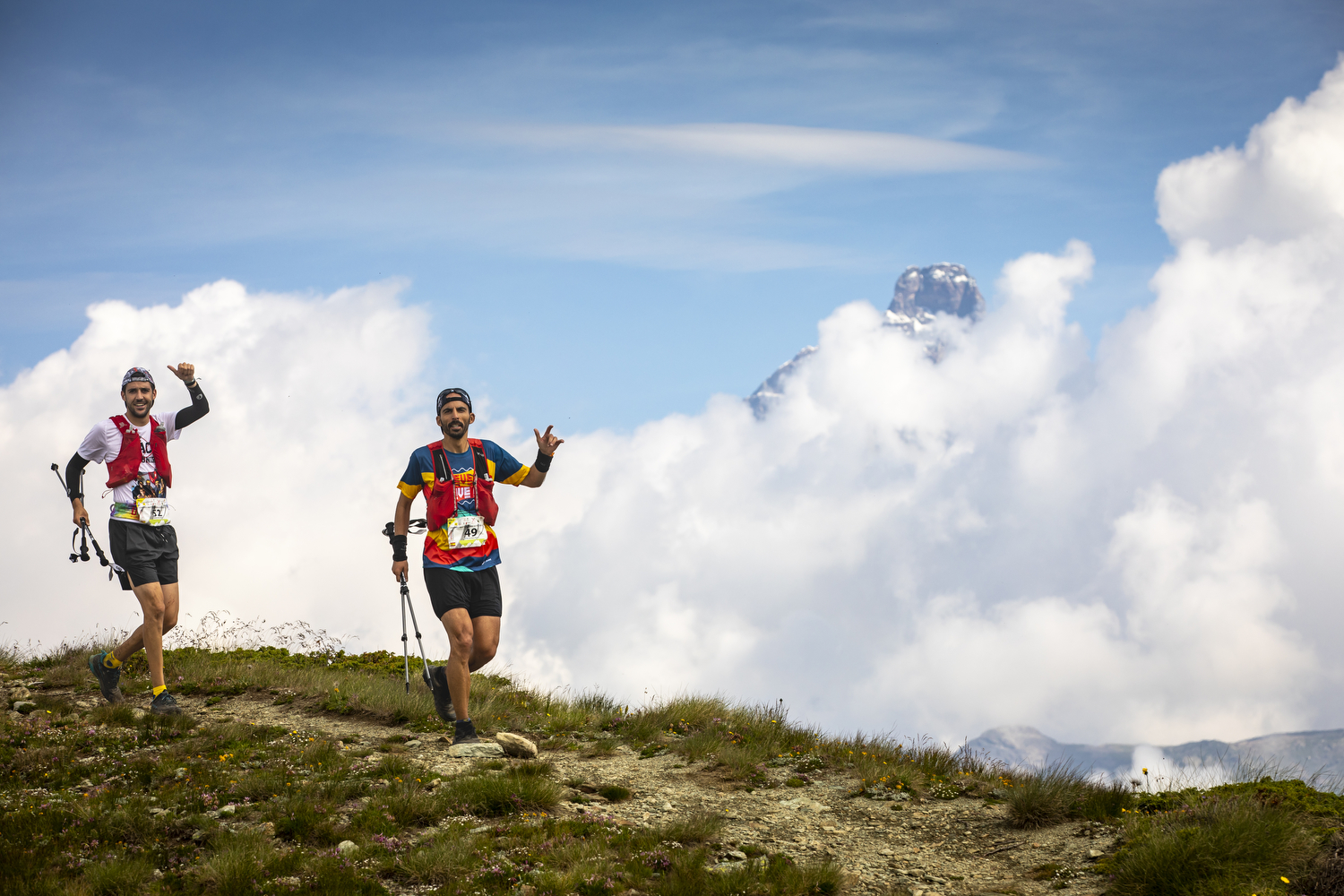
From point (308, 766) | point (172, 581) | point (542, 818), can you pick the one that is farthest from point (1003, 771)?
point (172, 581)

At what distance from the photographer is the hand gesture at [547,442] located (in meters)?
10.5

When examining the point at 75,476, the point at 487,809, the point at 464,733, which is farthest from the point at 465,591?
the point at 75,476

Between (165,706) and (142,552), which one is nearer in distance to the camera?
(142,552)

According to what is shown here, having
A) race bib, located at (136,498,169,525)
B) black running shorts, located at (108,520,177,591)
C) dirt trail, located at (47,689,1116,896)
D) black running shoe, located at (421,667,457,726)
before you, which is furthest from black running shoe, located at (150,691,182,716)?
black running shoe, located at (421,667,457,726)

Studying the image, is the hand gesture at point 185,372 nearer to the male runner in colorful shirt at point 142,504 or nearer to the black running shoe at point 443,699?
the male runner in colorful shirt at point 142,504

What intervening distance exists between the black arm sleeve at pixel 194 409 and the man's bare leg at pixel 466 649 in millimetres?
4319

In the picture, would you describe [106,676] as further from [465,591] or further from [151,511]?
[465,591]

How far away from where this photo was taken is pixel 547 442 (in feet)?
34.7

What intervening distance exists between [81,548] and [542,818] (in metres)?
7.02

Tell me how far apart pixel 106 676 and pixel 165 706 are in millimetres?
1119

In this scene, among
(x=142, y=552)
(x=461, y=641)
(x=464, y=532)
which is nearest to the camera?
(x=461, y=641)

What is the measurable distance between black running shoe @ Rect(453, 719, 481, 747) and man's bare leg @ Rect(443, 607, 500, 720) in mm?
59

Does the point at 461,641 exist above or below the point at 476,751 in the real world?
→ above

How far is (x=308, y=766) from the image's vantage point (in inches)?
355
